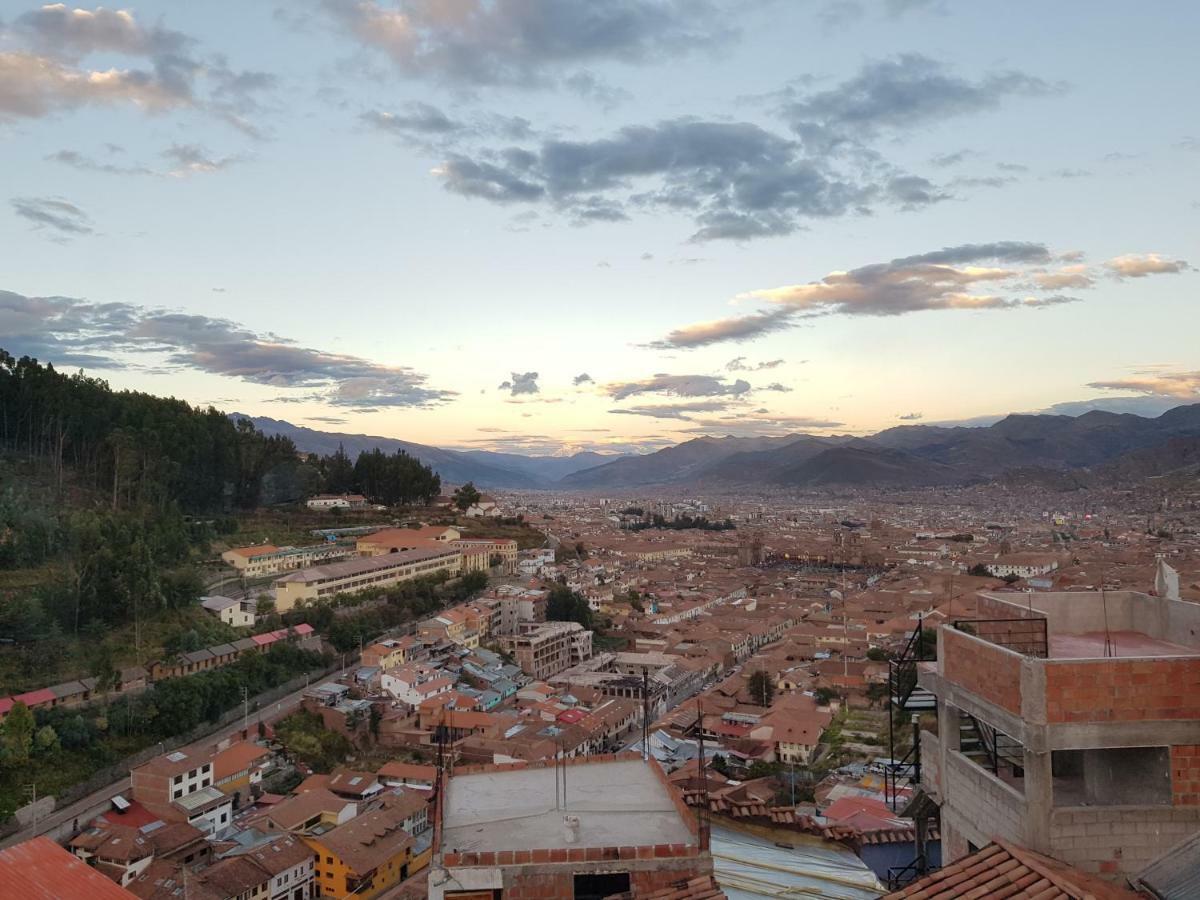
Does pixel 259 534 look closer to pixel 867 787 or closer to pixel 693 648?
pixel 693 648

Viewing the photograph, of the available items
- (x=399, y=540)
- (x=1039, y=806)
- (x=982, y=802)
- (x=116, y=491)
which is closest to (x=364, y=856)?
(x=982, y=802)

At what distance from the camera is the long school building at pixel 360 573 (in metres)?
25.7

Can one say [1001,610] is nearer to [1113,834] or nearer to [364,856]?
[1113,834]

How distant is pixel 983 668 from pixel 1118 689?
1.55ft

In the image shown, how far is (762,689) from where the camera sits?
23719 mm

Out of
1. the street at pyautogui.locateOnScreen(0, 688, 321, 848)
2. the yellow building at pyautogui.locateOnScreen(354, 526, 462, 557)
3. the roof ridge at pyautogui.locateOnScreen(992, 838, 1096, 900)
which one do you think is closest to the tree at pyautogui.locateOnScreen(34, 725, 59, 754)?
the street at pyautogui.locateOnScreen(0, 688, 321, 848)

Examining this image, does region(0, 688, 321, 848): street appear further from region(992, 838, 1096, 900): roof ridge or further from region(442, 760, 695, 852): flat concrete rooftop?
region(992, 838, 1096, 900): roof ridge

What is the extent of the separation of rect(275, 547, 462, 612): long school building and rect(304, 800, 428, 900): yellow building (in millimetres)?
11875

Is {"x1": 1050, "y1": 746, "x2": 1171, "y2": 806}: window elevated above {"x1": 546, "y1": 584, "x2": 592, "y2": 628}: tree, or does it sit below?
above

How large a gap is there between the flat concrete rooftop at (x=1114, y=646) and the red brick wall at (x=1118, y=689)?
501 millimetres

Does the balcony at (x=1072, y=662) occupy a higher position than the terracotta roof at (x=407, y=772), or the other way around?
the balcony at (x=1072, y=662)

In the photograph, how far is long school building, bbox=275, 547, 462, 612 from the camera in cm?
2573

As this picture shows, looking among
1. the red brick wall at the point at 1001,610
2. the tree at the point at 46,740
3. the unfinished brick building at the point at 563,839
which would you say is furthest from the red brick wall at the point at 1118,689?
the tree at the point at 46,740

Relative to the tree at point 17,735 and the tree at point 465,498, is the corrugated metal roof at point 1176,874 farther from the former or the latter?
the tree at point 465,498
